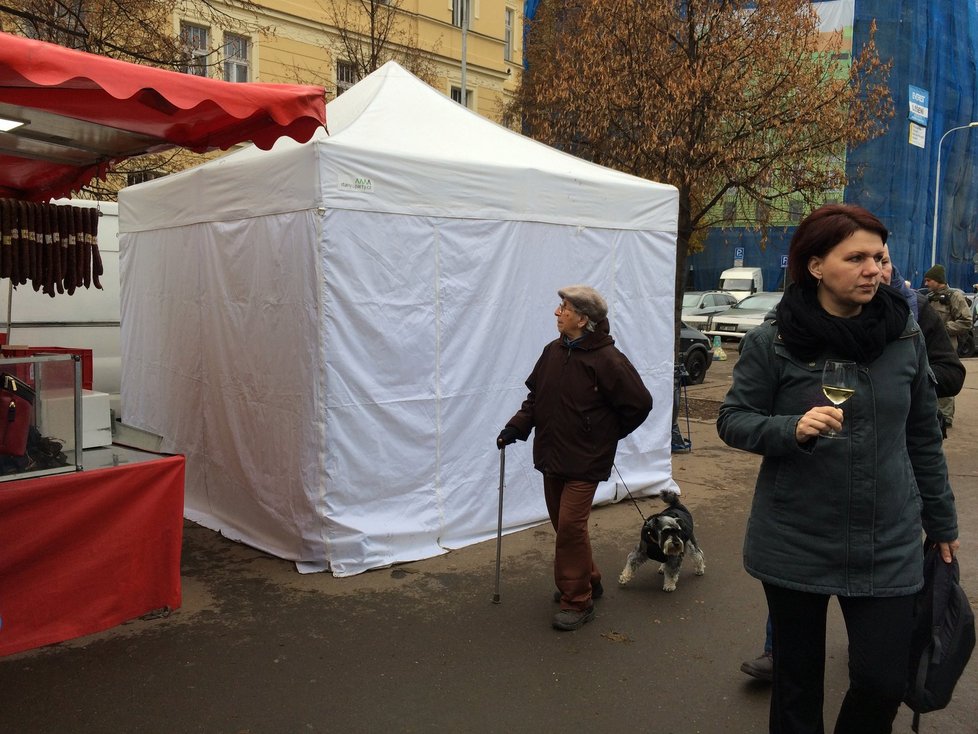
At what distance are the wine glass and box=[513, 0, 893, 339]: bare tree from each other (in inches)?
370

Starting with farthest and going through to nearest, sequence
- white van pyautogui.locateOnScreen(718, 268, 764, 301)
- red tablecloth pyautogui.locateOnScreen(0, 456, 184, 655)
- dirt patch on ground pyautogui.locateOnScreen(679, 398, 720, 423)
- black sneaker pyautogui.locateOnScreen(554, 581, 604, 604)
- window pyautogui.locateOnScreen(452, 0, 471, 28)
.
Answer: white van pyautogui.locateOnScreen(718, 268, 764, 301) → window pyautogui.locateOnScreen(452, 0, 471, 28) → dirt patch on ground pyautogui.locateOnScreen(679, 398, 720, 423) → black sneaker pyautogui.locateOnScreen(554, 581, 604, 604) → red tablecloth pyautogui.locateOnScreen(0, 456, 184, 655)

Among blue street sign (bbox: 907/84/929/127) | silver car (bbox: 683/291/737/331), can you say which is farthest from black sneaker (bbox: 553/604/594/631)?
blue street sign (bbox: 907/84/929/127)

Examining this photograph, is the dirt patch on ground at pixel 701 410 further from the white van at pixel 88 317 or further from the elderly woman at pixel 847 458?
the elderly woman at pixel 847 458

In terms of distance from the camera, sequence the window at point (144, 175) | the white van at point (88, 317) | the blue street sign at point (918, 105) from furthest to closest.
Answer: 1. the blue street sign at point (918, 105)
2. the window at point (144, 175)
3. the white van at point (88, 317)

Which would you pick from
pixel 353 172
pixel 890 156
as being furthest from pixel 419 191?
pixel 890 156

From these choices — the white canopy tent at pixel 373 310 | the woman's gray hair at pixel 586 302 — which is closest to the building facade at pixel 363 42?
the white canopy tent at pixel 373 310

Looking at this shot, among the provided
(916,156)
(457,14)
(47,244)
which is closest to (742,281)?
(916,156)

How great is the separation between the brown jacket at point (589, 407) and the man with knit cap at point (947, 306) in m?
5.60

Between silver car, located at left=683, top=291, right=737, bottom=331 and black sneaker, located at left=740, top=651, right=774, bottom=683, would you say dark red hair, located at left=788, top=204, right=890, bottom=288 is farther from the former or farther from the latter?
silver car, located at left=683, top=291, right=737, bottom=331

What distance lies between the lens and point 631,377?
166 inches

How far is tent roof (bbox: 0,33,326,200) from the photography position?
3.21 m

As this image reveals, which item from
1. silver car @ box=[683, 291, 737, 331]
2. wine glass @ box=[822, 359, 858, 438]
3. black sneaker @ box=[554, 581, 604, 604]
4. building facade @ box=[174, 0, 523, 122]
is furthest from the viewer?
silver car @ box=[683, 291, 737, 331]

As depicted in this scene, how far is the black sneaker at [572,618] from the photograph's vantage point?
4219 millimetres

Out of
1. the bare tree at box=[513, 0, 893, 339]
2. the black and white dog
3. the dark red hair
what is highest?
the bare tree at box=[513, 0, 893, 339]
